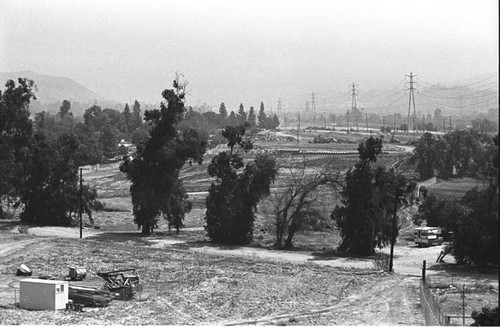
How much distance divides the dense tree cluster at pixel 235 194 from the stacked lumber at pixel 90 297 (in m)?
9.21

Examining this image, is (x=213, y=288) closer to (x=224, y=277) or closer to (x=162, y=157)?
(x=224, y=277)

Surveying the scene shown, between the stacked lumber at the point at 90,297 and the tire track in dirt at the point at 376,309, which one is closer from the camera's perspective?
the tire track in dirt at the point at 376,309

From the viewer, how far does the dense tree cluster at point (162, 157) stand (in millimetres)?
25328

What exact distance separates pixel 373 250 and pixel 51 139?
12833 mm

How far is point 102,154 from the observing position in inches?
2403

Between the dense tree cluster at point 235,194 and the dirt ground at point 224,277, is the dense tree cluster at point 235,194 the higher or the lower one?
the higher one

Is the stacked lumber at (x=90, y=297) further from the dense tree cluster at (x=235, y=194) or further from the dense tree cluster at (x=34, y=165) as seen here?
the dense tree cluster at (x=34, y=165)

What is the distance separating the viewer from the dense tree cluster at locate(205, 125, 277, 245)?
24.1 m

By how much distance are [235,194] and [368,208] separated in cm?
447

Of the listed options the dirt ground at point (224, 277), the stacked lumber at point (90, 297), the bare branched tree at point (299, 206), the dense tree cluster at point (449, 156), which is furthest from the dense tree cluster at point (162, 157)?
the dense tree cluster at point (449, 156)

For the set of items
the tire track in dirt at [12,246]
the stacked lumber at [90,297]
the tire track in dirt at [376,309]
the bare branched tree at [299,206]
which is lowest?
the tire track in dirt at [376,309]

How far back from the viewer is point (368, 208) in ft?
73.3

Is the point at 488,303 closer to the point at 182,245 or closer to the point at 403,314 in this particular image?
the point at 403,314

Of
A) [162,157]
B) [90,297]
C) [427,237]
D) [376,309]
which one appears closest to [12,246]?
[162,157]
